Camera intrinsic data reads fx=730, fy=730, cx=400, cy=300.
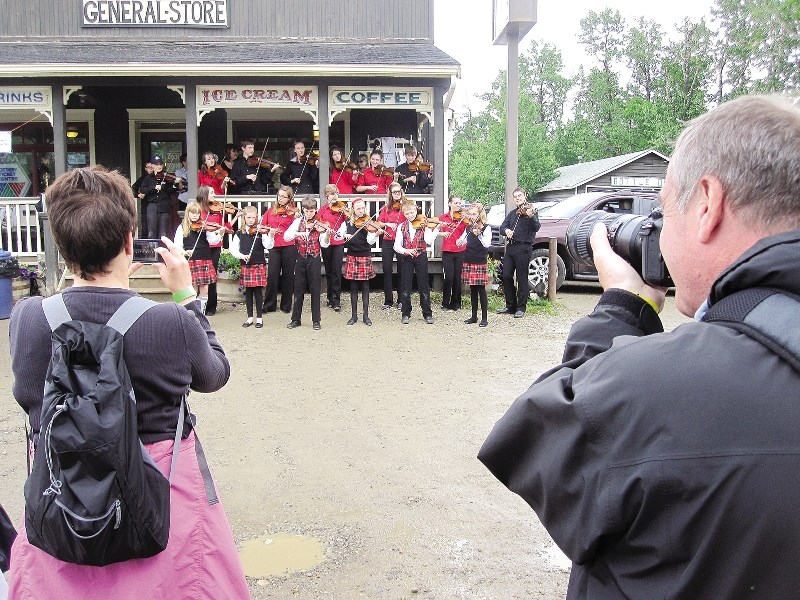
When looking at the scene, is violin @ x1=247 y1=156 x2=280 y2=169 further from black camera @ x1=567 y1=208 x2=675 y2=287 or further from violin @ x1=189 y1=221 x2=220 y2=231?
black camera @ x1=567 y1=208 x2=675 y2=287

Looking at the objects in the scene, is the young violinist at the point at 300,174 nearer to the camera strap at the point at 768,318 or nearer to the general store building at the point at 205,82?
the general store building at the point at 205,82

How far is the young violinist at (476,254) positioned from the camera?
34.8 ft

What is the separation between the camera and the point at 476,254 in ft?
35.5

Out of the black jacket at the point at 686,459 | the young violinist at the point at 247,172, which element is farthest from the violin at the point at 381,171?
the black jacket at the point at 686,459

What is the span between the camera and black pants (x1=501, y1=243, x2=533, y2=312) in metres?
11.2

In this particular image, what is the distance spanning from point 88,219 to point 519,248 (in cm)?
954

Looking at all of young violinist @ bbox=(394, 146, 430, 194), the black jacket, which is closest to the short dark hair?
the black jacket

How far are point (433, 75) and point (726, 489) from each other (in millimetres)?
12221

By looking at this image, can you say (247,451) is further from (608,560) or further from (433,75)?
(433,75)

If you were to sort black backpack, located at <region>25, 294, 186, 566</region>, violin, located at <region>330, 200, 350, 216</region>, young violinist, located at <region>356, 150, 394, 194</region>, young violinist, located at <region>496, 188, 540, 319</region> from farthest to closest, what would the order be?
1. young violinist, located at <region>356, 150, 394, 194</region>
2. violin, located at <region>330, 200, 350, 216</region>
3. young violinist, located at <region>496, 188, 540, 319</region>
4. black backpack, located at <region>25, 294, 186, 566</region>

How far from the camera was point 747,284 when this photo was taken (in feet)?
3.44

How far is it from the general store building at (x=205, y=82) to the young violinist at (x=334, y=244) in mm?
1519

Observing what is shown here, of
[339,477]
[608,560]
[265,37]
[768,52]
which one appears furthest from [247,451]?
[768,52]

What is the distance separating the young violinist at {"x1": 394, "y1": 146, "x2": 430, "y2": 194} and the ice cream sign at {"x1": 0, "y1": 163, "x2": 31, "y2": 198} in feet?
26.7
